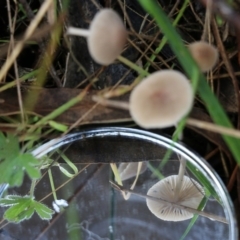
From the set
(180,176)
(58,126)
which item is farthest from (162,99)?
(180,176)

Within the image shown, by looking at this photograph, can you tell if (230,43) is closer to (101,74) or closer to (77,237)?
(101,74)

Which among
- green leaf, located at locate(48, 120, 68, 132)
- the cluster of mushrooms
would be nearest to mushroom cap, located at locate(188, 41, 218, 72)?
the cluster of mushrooms

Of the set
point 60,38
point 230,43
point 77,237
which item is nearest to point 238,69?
point 230,43

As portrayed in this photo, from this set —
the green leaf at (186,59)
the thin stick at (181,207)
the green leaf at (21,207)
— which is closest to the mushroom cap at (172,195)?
the thin stick at (181,207)

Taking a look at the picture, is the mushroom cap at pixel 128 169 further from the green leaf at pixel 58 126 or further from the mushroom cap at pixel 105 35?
the mushroom cap at pixel 105 35

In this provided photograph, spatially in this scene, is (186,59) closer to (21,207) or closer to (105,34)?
(105,34)

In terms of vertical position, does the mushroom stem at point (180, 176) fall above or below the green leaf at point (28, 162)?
below
